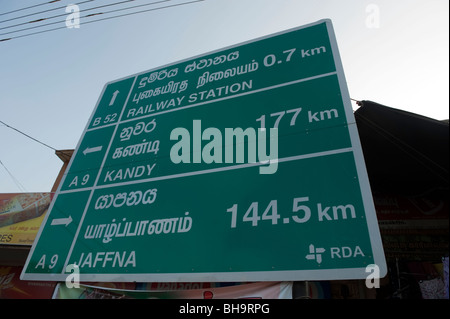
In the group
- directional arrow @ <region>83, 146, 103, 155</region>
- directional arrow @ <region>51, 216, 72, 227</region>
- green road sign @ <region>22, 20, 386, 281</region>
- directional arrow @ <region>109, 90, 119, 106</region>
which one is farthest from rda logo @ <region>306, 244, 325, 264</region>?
directional arrow @ <region>109, 90, 119, 106</region>

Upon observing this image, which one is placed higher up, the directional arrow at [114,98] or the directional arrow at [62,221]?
the directional arrow at [114,98]

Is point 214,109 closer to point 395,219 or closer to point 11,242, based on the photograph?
point 395,219

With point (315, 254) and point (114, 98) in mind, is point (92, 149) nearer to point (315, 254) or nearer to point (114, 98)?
point (114, 98)

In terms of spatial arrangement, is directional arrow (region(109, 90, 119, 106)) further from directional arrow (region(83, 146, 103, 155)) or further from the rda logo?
the rda logo

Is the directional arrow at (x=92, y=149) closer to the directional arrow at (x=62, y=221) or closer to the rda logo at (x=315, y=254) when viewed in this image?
the directional arrow at (x=62, y=221)

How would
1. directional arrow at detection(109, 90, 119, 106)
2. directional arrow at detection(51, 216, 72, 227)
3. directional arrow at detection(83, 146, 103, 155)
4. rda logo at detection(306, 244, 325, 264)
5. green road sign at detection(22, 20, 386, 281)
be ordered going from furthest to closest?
directional arrow at detection(109, 90, 119, 106) < directional arrow at detection(83, 146, 103, 155) < directional arrow at detection(51, 216, 72, 227) < green road sign at detection(22, 20, 386, 281) < rda logo at detection(306, 244, 325, 264)

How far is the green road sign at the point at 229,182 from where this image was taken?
184 cm

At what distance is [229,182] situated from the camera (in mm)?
2336

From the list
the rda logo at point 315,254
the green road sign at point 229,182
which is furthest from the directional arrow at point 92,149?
the rda logo at point 315,254

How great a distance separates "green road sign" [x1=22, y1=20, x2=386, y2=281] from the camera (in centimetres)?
184

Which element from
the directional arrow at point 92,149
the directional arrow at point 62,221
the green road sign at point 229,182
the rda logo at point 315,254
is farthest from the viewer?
the directional arrow at point 92,149

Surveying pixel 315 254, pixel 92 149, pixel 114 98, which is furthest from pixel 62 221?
pixel 315 254
